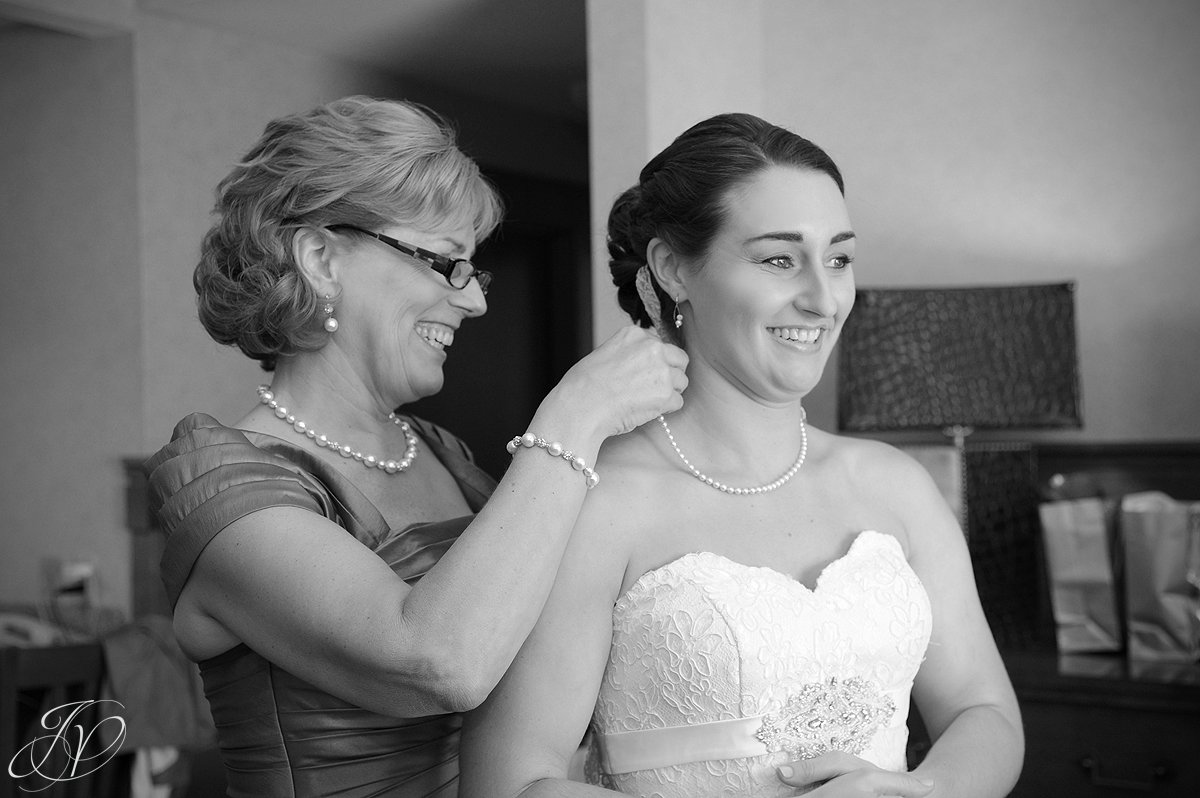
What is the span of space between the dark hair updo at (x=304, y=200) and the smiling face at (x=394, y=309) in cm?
3

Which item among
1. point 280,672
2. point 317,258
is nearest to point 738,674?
point 280,672

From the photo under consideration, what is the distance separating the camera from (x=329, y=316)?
152cm

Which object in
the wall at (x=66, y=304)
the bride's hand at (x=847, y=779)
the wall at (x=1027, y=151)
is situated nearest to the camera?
the bride's hand at (x=847, y=779)

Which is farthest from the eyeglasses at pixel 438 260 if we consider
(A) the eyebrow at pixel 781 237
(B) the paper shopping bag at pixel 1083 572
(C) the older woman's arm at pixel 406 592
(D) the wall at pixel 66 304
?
(D) the wall at pixel 66 304

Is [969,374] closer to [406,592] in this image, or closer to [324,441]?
[324,441]

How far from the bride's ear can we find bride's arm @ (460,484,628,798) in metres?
0.36

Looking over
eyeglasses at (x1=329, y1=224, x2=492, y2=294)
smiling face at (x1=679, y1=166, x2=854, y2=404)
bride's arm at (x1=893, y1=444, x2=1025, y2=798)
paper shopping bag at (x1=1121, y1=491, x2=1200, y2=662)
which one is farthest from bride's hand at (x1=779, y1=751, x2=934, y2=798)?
paper shopping bag at (x1=1121, y1=491, x2=1200, y2=662)

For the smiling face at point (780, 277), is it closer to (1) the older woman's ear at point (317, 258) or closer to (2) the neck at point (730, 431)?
(2) the neck at point (730, 431)

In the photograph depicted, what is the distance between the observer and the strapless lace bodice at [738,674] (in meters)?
1.38

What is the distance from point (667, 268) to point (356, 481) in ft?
1.66

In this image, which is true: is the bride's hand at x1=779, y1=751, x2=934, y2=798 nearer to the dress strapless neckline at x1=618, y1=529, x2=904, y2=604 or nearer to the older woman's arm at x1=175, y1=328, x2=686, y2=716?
the dress strapless neckline at x1=618, y1=529, x2=904, y2=604

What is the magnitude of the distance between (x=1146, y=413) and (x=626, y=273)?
5.65 feet

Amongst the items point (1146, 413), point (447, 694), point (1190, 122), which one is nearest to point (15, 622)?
point (447, 694)

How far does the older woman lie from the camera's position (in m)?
1.22
